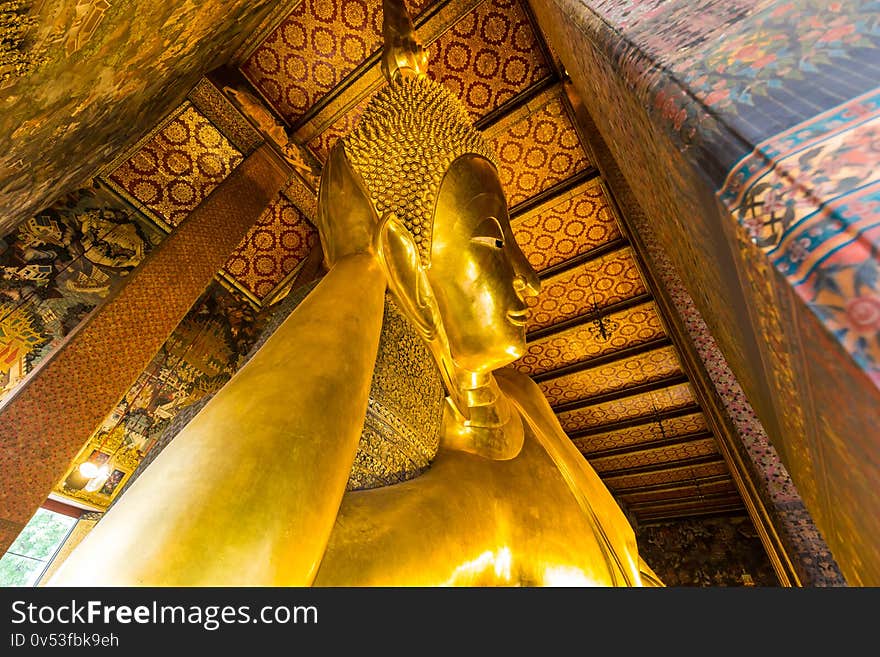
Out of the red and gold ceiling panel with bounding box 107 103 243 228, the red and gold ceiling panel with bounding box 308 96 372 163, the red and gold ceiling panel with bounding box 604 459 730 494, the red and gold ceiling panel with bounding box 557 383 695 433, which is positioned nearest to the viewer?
the red and gold ceiling panel with bounding box 107 103 243 228

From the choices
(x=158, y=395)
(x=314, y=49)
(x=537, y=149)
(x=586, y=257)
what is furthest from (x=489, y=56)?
(x=158, y=395)

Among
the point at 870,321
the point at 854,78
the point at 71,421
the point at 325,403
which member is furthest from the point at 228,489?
the point at 71,421

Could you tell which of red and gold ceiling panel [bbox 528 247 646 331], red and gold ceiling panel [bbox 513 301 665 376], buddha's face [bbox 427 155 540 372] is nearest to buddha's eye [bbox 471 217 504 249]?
buddha's face [bbox 427 155 540 372]

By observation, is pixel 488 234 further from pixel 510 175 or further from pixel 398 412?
pixel 510 175

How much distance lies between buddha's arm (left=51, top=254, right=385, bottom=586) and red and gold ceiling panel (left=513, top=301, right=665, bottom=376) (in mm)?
3581

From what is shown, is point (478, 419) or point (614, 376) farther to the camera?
point (614, 376)

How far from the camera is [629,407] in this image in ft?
16.2

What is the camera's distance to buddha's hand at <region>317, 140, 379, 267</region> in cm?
126

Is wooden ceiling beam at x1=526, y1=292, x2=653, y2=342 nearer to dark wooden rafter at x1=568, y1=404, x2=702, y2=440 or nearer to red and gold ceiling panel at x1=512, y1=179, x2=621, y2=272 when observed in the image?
red and gold ceiling panel at x1=512, y1=179, x2=621, y2=272

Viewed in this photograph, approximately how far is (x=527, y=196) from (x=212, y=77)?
2.41 meters

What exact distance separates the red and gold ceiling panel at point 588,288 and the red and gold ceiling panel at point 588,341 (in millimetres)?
170

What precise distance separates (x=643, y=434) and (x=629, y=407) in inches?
21.5

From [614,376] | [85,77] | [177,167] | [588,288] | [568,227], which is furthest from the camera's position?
[614,376]

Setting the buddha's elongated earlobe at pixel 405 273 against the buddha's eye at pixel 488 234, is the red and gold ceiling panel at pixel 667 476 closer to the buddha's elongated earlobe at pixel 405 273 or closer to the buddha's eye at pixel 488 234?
the buddha's eye at pixel 488 234
